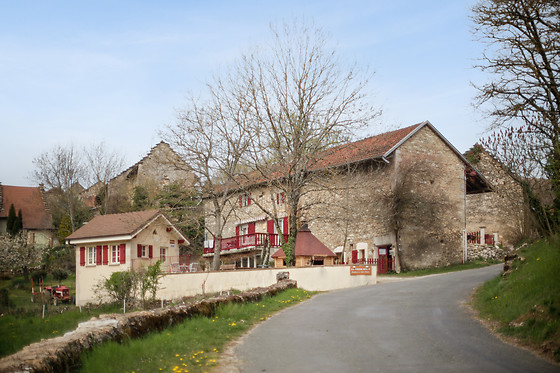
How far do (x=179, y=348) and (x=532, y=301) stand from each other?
23.3 ft

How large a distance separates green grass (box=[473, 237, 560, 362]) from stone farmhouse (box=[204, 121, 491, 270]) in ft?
56.0

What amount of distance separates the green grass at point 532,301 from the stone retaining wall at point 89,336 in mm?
6850

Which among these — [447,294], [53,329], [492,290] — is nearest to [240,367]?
[492,290]

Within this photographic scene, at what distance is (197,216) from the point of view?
112 ft

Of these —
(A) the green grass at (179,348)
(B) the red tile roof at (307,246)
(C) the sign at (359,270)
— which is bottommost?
(A) the green grass at (179,348)

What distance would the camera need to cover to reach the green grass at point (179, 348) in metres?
8.97

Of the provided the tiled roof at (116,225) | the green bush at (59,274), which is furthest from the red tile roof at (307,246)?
the green bush at (59,274)

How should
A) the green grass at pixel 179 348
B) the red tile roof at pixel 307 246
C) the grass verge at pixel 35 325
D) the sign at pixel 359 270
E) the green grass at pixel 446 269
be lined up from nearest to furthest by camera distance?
the green grass at pixel 179 348 → the grass verge at pixel 35 325 → the sign at pixel 359 270 → the red tile roof at pixel 307 246 → the green grass at pixel 446 269

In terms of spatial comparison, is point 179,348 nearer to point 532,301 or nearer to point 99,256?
point 532,301

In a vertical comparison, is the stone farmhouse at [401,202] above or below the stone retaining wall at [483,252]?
above

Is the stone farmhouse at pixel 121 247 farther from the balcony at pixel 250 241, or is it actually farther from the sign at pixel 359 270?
the sign at pixel 359 270

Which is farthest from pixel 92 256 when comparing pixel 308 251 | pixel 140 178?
pixel 140 178

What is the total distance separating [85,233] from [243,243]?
10.5m

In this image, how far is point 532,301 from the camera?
11906mm
